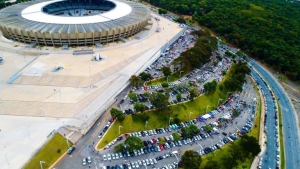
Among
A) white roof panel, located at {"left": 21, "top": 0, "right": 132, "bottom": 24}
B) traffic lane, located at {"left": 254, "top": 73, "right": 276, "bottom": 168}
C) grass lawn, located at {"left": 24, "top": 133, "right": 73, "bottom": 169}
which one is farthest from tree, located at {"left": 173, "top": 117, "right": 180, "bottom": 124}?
white roof panel, located at {"left": 21, "top": 0, "right": 132, "bottom": 24}

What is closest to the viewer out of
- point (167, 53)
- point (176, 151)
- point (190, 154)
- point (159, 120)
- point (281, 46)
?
point (190, 154)

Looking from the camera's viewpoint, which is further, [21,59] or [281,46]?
[281,46]

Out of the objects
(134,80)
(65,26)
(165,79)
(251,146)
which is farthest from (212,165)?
(65,26)

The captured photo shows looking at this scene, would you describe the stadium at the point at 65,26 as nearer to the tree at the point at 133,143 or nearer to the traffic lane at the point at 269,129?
the tree at the point at 133,143

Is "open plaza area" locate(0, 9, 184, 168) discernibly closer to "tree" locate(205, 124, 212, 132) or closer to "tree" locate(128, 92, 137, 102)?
"tree" locate(128, 92, 137, 102)

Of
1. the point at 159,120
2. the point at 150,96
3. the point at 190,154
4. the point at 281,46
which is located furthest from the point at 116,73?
the point at 281,46

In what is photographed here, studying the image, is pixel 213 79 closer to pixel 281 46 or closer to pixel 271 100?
pixel 271 100
